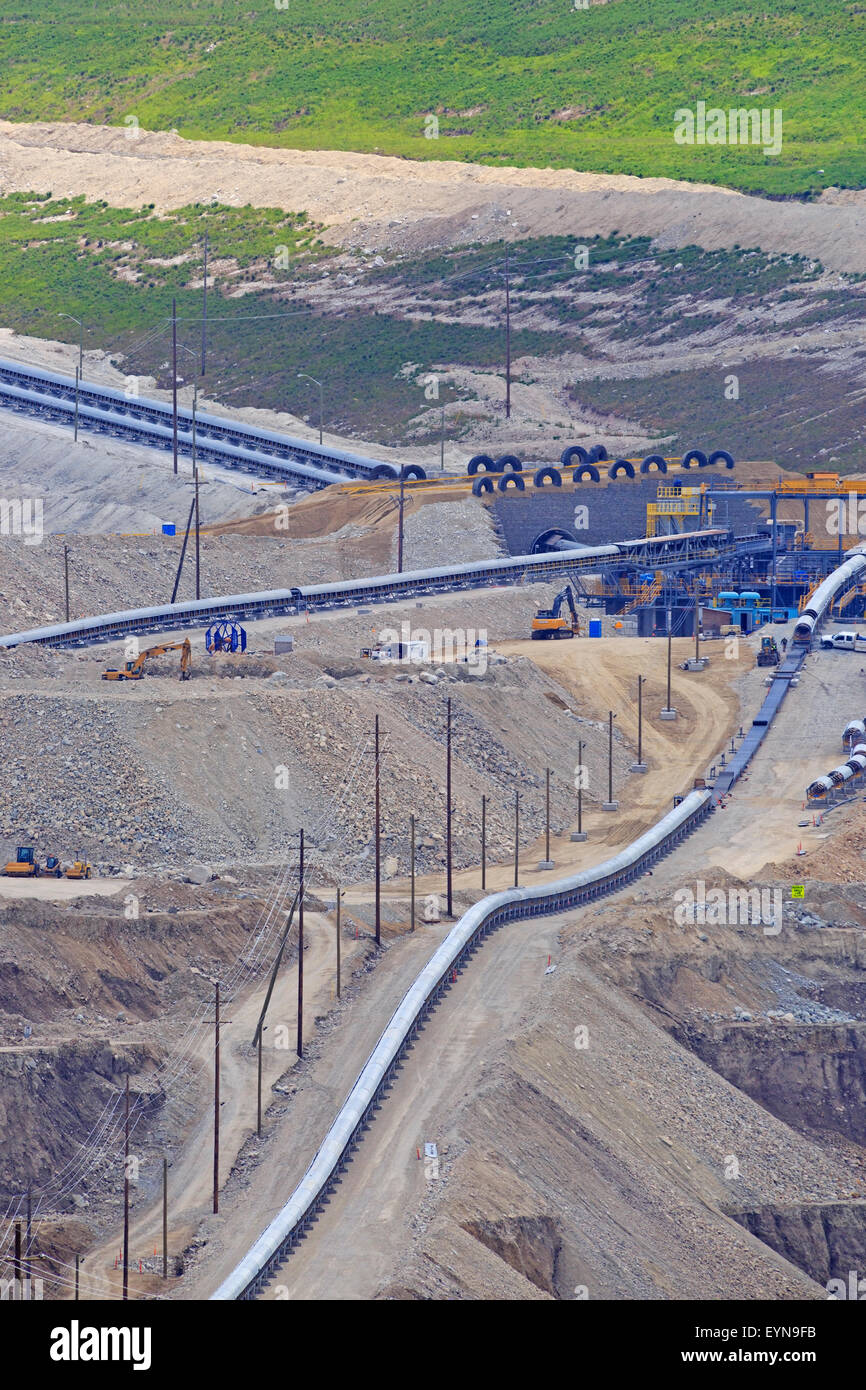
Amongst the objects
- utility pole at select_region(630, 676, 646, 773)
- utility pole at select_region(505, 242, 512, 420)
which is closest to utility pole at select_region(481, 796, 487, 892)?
utility pole at select_region(630, 676, 646, 773)

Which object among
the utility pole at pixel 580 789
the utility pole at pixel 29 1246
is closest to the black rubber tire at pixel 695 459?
the utility pole at pixel 580 789

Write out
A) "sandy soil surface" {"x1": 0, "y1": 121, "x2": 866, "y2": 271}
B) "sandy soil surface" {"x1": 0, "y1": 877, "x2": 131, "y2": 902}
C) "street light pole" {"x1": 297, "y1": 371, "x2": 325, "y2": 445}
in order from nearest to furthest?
"sandy soil surface" {"x1": 0, "y1": 877, "x2": 131, "y2": 902} < "street light pole" {"x1": 297, "y1": 371, "x2": 325, "y2": 445} < "sandy soil surface" {"x1": 0, "y1": 121, "x2": 866, "y2": 271}

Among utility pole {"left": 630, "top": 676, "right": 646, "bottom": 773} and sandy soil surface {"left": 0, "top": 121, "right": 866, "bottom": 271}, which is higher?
sandy soil surface {"left": 0, "top": 121, "right": 866, "bottom": 271}

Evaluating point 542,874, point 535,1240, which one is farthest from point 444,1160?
point 542,874

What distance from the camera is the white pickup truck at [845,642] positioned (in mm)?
102688

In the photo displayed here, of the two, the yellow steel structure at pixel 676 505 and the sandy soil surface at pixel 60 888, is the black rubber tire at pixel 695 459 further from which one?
the sandy soil surface at pixel 60 888

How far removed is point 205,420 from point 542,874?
77.3 meters

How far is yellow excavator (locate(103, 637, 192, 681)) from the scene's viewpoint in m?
84.5

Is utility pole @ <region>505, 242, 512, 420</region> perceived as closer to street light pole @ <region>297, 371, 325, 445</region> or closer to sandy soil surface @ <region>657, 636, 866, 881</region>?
street light pole @ <region>297, 371, 325, 445</region>

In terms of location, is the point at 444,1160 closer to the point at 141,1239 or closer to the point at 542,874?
the point at 141,1239

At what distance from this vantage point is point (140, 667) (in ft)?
282

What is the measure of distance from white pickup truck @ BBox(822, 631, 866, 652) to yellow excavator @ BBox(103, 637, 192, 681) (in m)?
29.0

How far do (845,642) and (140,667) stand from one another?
104ft

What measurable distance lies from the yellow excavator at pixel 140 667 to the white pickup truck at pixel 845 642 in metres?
→ 29.0
